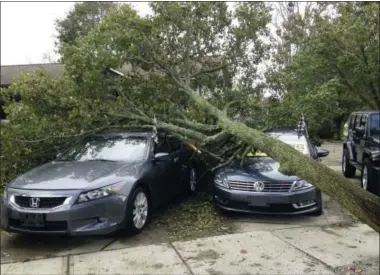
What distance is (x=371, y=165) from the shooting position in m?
8.30

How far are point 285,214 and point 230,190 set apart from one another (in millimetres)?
942

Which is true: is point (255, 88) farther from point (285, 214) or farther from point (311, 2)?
point (311, 2)

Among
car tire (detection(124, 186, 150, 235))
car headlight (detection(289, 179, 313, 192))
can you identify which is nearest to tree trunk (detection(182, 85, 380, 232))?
car headlight (detection(289, 179, 313, 192))

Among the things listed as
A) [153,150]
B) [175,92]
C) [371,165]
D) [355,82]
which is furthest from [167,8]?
[355,82]

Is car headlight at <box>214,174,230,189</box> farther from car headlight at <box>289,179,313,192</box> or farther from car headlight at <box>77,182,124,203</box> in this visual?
car headlight at <box>77,182,124,203</box>

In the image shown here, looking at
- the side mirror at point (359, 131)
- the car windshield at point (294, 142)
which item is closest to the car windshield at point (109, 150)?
the car windshield at point (294, 142)

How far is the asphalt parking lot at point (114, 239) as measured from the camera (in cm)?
544

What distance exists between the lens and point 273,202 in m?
6.44

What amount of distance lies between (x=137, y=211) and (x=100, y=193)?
0.72 metres

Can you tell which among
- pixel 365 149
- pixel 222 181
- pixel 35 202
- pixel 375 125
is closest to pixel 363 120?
pixel 375 125

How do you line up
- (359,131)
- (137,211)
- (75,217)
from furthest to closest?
(359,131) → (137,211) → (75,217)

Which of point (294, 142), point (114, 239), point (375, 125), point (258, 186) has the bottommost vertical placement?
point (114, 239)

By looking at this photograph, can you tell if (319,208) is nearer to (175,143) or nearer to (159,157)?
(159,157)

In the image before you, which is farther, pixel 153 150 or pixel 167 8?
pixel 167 8
